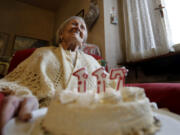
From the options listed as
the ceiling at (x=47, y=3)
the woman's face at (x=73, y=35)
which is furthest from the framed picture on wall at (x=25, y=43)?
the woman's face at (x=73, y=35)

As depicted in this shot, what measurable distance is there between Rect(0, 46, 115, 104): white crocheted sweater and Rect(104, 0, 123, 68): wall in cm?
81

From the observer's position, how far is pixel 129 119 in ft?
1.14

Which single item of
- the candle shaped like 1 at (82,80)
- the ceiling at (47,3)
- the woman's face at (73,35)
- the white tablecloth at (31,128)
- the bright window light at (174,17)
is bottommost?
the white tablecloth at (31,128)

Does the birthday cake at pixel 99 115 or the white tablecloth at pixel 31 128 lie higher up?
the birthday cake at pixel 99 115

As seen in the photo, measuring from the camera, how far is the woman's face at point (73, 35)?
1.03 meters

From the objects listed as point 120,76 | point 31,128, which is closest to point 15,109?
point 31,128

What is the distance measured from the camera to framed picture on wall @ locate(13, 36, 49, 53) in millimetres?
2850

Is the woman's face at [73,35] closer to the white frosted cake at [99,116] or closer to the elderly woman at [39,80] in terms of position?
the elderly woman at [39,80]

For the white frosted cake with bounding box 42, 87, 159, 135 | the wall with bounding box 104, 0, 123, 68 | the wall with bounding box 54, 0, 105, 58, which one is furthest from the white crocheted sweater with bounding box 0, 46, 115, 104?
the wall with bounding box 54, 0, 105, 58

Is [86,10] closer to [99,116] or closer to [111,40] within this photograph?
[111,40]

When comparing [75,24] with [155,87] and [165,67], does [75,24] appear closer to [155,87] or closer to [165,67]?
[155,87]

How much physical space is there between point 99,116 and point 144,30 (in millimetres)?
1465

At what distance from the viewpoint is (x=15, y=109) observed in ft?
1.29

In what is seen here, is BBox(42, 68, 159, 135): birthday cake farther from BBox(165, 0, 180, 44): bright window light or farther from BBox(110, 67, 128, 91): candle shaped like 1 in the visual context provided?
BBox(165, 0, 180, 44): bright window light
